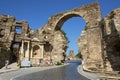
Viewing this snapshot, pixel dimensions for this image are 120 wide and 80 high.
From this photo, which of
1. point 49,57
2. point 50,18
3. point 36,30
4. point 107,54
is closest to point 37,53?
point 49,57

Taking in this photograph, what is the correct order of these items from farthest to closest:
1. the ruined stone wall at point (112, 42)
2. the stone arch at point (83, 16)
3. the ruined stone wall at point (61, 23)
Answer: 1. the ruined stone wall at point (61, 23)
2. the stone arch at point (83, 16)
3. the ruined stone wall at point (112, 42)

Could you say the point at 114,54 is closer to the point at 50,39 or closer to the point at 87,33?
the point at 87,33

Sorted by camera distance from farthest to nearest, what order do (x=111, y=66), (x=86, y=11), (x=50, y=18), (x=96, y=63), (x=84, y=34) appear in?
1. (x=50, y=18)
2. (x=86, y=11)
3. (x=84, y=34)
4. (x=96, y=63)
5. (x=111, y=66)

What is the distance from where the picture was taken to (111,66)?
13.8 m

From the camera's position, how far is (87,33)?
23797 millimetres

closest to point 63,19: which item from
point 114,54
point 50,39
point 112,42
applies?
point 50,39

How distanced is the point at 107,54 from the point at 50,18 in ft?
61.5

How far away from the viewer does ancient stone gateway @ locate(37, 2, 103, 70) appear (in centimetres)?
2205

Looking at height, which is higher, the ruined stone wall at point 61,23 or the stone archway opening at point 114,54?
the ruined stone wall at point 61,23

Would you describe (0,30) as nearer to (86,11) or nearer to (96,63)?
(86,11)

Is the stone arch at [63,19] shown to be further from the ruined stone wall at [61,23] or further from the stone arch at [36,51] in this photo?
the stone arch at [36,51]

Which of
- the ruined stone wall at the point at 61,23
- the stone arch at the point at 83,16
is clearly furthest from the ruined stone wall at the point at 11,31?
the stone arch at the point at 83,16

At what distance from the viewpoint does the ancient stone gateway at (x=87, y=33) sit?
2205 centimetres

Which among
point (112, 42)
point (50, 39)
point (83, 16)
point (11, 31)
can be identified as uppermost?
point (83, 16)
